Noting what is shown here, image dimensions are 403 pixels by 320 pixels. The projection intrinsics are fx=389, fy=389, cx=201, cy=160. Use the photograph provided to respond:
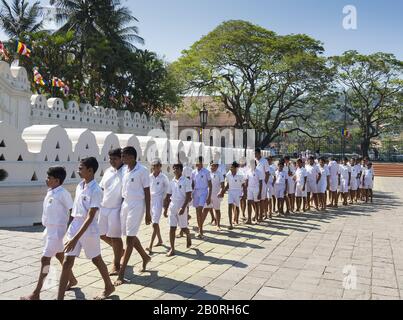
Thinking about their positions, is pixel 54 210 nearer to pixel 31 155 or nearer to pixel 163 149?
pixel 31 155

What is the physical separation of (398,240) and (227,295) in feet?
15.9

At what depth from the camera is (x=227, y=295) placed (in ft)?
14.2

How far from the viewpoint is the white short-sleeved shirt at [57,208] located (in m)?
4.02

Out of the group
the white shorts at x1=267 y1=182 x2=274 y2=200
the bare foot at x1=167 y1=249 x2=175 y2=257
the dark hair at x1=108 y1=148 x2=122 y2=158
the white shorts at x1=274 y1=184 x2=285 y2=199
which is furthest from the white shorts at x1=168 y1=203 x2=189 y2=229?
the white shorts at x1=274 y1=184 x2=285 y2=199

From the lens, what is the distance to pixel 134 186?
4828 millimetres

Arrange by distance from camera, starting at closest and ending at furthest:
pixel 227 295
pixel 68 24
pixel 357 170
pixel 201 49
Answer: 1. pixel 227 295
2. pixel 357 170
3. pixel 68 24
4. pixel 201 49

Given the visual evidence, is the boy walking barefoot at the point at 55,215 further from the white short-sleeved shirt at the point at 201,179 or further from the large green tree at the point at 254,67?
the large green tree at the point at 254,67

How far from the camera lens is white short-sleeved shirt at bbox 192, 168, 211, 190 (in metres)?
7.57

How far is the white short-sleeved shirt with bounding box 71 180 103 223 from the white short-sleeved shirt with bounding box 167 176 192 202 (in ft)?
7.68

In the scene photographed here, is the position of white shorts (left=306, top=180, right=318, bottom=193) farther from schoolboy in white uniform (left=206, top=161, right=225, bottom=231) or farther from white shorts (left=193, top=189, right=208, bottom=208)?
white shorts (left=193, top=189, right=208, bottom=208)

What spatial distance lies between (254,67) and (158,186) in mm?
26106

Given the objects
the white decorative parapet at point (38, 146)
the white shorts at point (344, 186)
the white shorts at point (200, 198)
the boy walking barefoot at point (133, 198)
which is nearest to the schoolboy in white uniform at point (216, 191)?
the white shorts at point (200, 198)

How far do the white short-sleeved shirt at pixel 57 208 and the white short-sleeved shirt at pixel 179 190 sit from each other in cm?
244

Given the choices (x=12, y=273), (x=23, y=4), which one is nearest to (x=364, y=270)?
(x=12, y=273)
